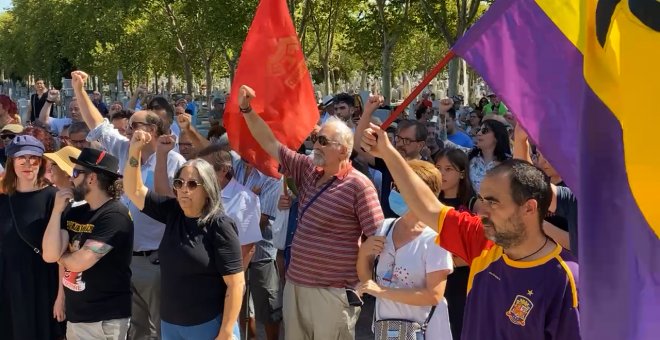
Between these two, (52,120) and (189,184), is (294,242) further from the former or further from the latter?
(52,120)

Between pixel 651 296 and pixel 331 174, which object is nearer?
pixel 651 296

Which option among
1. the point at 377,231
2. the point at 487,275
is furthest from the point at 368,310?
the point at 487,275

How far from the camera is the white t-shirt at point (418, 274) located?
3.78 m

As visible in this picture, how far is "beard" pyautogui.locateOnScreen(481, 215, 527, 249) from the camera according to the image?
8.85 feet

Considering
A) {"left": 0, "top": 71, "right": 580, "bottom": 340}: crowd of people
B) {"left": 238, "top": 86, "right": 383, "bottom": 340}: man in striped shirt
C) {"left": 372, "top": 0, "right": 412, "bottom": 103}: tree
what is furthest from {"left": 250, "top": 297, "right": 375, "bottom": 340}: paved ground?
{"left": 372, "top": 0, "right": 412, "bottom": 103}: tree

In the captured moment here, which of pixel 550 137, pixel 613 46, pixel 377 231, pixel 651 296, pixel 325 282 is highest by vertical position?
pixel 613 46

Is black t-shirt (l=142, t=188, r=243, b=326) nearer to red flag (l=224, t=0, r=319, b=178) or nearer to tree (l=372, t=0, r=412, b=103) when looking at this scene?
red flag (l=224, t=0, r=319, b=178)

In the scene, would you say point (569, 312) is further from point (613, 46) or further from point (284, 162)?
point (284, 162)

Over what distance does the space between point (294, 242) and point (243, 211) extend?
766 mm

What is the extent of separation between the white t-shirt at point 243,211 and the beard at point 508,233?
2629 mm

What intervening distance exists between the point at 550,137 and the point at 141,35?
4868 centimetres

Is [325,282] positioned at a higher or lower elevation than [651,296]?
lower

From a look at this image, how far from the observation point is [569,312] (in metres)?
2.62

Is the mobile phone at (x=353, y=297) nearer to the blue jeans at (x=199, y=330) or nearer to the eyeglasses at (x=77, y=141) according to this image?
the blue jeans at (x=199, y=330)
